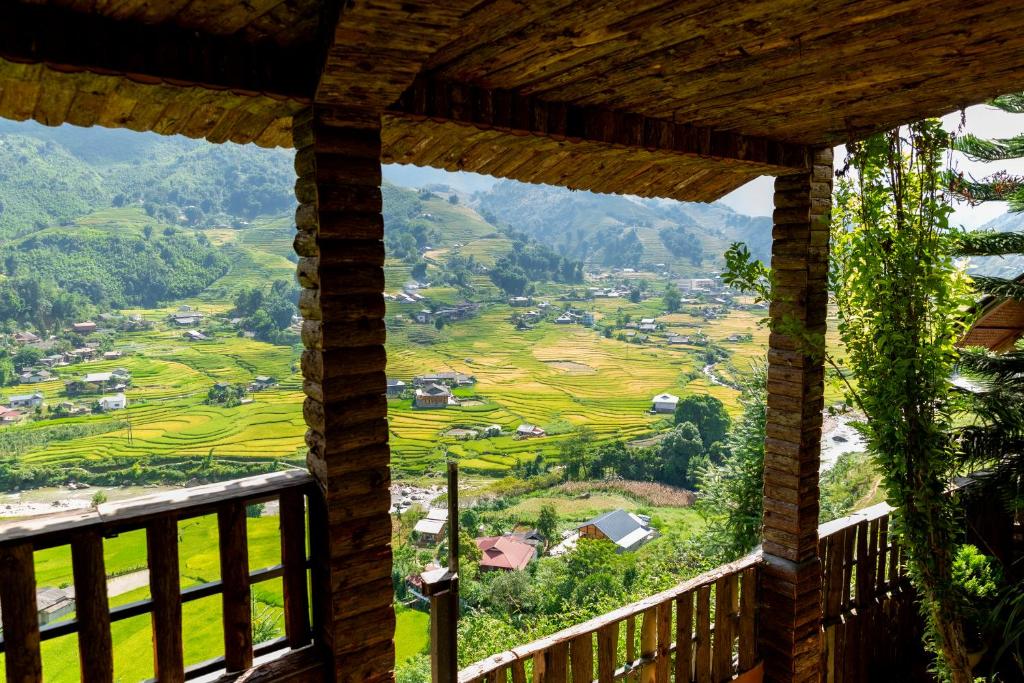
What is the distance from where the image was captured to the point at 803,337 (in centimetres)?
354

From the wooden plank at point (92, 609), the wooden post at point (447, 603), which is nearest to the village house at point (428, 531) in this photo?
the wooden plank at point (92, 609)

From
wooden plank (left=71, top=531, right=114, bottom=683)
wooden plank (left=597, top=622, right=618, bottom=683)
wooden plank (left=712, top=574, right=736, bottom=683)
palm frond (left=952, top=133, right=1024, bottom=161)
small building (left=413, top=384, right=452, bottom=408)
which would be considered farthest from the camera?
small building (left=413, top=384, right=452, bottom=408)

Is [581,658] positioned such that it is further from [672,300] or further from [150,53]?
[672,300]

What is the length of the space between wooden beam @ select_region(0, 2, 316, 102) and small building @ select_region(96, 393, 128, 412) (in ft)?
131

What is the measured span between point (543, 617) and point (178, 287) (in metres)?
37.2

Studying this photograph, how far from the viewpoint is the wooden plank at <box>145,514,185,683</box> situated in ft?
6.48

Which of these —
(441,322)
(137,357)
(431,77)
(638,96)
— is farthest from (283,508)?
(441,322)

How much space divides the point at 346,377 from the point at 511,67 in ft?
3.97

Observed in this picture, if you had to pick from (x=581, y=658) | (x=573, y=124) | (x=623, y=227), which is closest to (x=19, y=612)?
(x=581, y=658)

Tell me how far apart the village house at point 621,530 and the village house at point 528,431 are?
28.5 ft

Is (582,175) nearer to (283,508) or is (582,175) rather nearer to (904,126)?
(904,126)

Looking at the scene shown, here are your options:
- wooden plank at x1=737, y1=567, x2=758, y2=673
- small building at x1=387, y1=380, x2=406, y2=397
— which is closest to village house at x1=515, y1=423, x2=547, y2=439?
small building at x1=387, y1=380, x2=406, y2=397

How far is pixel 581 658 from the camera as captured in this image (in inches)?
124

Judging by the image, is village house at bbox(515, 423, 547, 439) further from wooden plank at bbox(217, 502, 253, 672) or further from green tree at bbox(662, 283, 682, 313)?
wooden plank at bbox(217, 502, 253, 672)
